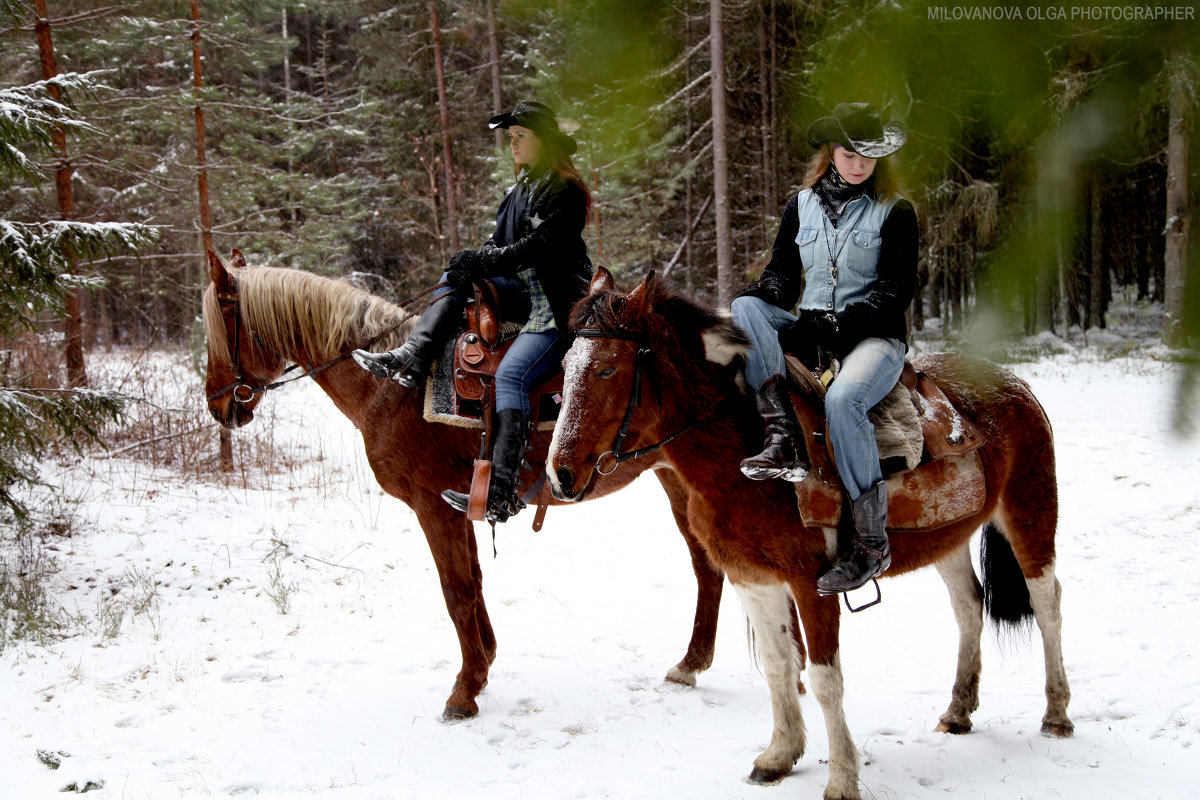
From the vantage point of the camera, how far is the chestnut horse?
445 cm

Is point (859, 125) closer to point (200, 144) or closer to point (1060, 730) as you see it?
point (1060, 730)

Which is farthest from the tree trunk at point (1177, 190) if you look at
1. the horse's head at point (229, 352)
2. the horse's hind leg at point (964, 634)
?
the horse's head at point (229, 352)

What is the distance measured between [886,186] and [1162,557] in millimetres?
5017

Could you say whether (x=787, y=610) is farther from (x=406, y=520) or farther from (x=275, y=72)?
(x=275, y=72)

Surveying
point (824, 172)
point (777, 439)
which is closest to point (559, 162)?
point (824, 172)

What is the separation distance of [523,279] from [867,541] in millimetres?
2465

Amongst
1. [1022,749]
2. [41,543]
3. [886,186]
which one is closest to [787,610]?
[1022,749]

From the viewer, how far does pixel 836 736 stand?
10.5 ft

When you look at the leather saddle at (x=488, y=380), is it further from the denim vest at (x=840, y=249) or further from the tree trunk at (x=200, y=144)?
the tree trunk at (x=200, y=144)

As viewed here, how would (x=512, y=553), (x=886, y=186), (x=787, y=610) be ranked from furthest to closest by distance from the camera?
1. (x=512, y=553)
2. (x=787, y=610)
3. (x=886, y=186)

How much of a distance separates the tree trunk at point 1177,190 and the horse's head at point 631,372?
2107mm

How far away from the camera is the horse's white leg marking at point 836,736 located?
3.14 m

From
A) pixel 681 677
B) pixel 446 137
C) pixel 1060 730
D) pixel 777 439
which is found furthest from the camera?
pixel 446 137

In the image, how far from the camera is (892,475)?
327 cm
